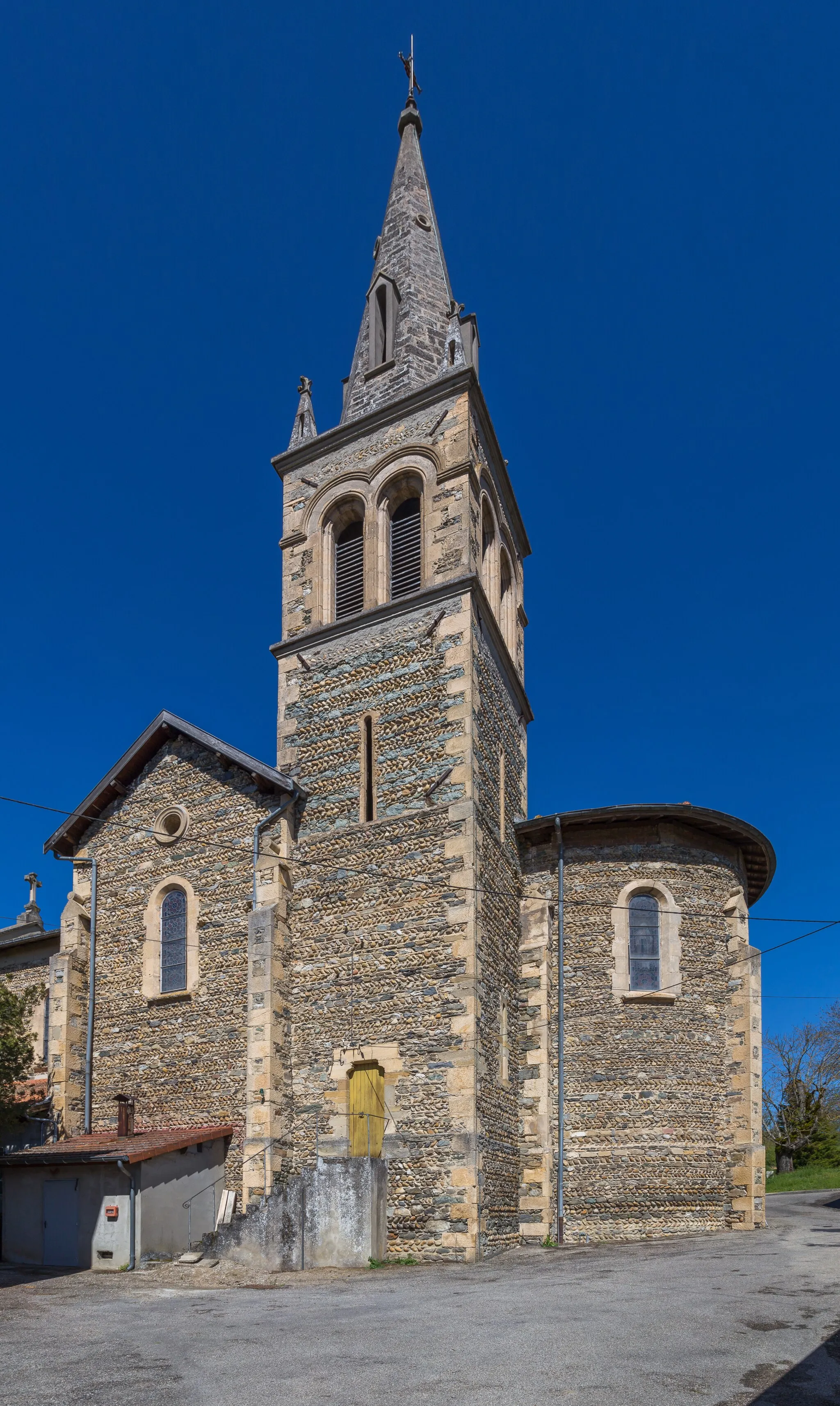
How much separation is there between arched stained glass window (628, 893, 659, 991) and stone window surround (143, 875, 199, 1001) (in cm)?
901

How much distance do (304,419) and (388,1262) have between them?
59.7 ft

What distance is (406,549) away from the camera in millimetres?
23844

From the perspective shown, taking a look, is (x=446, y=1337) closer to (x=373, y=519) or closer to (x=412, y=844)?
(x=412, y=844)

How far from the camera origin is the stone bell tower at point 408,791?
62.5 ft

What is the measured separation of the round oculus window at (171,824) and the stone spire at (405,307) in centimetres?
962

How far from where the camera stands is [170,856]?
77.0 feet

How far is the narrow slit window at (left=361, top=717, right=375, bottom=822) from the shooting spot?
21.6 m

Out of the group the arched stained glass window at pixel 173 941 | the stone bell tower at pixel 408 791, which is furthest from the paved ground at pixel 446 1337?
the arched stained glass window at pixel 173 941

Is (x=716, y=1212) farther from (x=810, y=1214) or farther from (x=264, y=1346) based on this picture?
(x=264, y=1346)

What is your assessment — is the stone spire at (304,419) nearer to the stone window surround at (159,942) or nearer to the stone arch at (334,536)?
the stone arch at (334,536)

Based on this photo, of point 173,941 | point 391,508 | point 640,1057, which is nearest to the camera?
point 640,1057

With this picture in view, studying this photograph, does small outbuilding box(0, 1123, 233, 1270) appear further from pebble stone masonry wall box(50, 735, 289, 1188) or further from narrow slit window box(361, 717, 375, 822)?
narrow slit window box(361, 717, 375, 822)

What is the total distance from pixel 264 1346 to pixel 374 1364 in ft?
5.09

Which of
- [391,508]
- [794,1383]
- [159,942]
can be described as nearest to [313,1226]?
[159,942]
